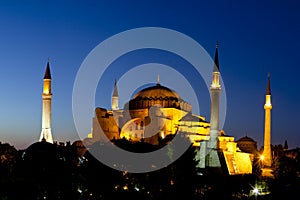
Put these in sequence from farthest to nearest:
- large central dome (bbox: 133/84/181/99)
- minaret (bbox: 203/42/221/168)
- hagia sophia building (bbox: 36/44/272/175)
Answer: large central dome (bbox: 133/84/181/99) < hagia sophia building (bbox: 36/44/272/175) < minaret (bbox: 203/42/221/168)

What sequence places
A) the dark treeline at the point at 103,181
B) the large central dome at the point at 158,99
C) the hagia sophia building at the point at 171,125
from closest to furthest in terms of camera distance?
1. the dark treeline at the point at 103,181
2. the hagia sophia building at the point at 171,125
3. the large central dome at the point at 158,99

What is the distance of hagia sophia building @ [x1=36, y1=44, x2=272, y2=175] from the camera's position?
40719 mm

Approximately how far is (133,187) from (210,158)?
17311mm

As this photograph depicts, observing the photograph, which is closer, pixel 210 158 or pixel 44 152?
pixel 44 152

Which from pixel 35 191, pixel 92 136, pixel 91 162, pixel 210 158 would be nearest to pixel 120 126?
pixel 92 136

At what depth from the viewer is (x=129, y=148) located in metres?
27.3

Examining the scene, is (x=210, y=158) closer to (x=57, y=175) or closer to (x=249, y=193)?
(x=249, y=193)

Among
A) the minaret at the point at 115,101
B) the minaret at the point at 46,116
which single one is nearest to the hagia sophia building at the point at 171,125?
the minaret at the point at 46,116

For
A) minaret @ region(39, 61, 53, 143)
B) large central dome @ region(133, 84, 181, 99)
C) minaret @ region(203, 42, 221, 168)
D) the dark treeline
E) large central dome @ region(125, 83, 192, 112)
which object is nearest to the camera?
the dark treeline

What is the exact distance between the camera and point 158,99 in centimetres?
5009

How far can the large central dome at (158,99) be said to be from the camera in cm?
4962

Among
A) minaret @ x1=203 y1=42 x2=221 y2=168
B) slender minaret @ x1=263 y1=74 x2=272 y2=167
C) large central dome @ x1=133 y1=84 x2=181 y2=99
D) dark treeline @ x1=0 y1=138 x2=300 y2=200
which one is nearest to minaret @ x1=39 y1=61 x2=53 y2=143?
large central dome @ x1=133 y1=84 x2=181 y2=99

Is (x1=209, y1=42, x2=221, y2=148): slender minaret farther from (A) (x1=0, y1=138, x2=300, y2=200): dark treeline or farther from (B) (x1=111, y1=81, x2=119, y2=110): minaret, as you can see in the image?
(B) (x1=111, y1=81, x2=119, y2=110): minaret

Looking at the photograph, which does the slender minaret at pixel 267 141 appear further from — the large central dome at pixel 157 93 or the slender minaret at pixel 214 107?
the large central dome at pixel 157 93
